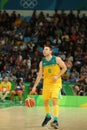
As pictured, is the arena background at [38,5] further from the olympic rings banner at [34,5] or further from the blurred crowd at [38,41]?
the blurred crowd at [38,41]

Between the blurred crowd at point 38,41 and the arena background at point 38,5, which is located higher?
the arena background at point 38,5

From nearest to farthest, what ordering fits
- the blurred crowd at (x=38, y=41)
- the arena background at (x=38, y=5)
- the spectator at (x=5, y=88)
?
the spectator at (x=5, y=88), the blurred crowd at (x=38, y=41), the arena background at (x=38, y=5)

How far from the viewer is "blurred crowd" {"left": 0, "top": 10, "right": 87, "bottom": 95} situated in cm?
1902

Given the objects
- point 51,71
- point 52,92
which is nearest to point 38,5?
point 51,71

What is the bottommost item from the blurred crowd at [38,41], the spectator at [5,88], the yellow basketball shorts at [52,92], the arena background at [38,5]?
the yellow basketball shorts at [52,92]

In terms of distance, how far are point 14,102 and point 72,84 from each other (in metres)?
2.77

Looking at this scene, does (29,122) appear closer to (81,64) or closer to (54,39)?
(81,64)

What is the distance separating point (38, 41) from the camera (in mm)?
21672

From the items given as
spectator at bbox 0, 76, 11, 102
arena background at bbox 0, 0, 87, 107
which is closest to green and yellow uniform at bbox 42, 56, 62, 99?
spectator at bbox 0, 76, 11, 102

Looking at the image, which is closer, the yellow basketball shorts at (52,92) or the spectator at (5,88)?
the yellow basketball shorts at (52,92)

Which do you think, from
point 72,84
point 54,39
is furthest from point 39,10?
point 72,84

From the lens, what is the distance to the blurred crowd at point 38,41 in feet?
62.4

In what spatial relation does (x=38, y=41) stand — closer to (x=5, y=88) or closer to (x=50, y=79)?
A: (x=5, y=88)

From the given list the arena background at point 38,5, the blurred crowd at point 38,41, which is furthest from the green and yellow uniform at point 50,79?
the arena background at point 38,5
